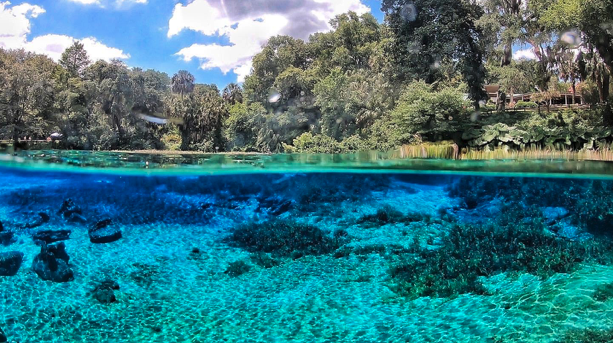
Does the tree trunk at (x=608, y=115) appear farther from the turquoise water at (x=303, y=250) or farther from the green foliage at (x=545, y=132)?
the turquoise water at (x=303, y=250)

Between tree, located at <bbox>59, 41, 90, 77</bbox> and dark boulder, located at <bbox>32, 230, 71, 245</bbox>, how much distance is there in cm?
3134

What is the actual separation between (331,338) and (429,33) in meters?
20.2

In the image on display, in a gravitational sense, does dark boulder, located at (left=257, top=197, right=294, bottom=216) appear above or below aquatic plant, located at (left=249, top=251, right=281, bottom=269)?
above

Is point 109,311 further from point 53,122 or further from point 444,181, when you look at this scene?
point 53,122

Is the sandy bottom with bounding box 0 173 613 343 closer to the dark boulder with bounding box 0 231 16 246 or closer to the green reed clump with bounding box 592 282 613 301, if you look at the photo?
the green reed clump with bounding box 592 282 613 301

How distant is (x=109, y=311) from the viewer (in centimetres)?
758

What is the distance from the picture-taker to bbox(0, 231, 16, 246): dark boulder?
10.9 m

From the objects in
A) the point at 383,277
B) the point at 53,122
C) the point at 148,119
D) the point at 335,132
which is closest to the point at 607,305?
the point at 383,277

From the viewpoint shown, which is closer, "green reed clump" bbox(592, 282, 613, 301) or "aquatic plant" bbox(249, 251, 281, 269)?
"green reed clump" bbox(592, 282, 613, 301)

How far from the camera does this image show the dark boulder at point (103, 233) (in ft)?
34.6

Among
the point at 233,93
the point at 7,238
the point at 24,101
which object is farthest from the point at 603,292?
the point at 233,93

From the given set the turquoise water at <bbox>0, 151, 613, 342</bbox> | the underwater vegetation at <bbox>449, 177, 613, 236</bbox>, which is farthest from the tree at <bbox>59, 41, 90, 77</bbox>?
the underwater vegetation at <bbox>449, 177, 613, 236</bbox>

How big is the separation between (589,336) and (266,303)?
17.4ft

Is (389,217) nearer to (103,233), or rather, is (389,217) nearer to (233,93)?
(103,233)
